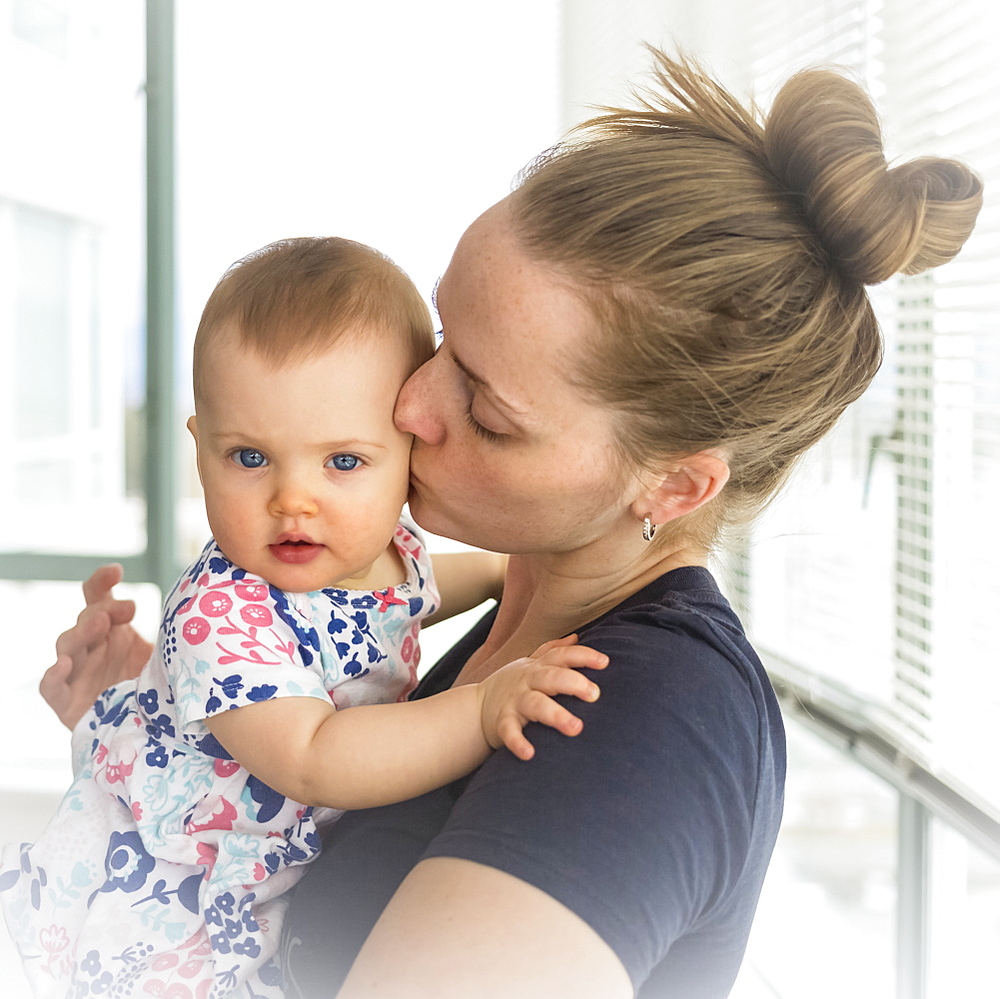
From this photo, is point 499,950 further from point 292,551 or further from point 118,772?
point 118,772

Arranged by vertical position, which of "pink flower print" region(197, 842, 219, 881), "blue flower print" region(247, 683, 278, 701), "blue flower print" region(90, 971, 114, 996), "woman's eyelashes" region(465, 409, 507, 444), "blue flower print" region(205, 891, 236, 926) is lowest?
"blue flower print" region(90, 971, 114, 996)

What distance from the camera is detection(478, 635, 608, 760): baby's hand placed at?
2.58 ft

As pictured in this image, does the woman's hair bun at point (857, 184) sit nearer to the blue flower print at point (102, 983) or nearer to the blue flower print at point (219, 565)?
the blue flower print at point (219, 565)

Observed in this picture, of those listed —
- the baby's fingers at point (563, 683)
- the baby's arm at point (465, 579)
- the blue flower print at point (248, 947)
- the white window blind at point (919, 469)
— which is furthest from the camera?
the white window blind at point (919, 469)

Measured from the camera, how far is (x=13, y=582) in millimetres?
3756

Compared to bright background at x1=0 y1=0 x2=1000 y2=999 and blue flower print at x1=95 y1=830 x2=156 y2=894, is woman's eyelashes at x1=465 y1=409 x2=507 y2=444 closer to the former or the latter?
blue flower print at x1=95 y1=830 x2=156 y2=894

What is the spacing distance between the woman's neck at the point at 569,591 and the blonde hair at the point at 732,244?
5.2 inches

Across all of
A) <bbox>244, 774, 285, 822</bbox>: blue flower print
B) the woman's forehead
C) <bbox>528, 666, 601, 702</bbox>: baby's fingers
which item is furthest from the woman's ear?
<bbox>244, 774, 285, 822</bbox>: blue flower print

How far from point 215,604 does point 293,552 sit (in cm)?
9

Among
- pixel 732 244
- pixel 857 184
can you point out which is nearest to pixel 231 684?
pixel 732 244

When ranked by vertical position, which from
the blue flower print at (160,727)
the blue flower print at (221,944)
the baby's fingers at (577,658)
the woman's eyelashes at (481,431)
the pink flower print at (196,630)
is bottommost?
the blue flower print at (221,944)

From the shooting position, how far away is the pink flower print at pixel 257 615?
0.99m

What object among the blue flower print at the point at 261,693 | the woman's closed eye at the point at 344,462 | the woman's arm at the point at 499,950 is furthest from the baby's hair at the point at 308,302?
the woman's arm at the point at 499,950

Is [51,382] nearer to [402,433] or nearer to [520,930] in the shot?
[402,433]
